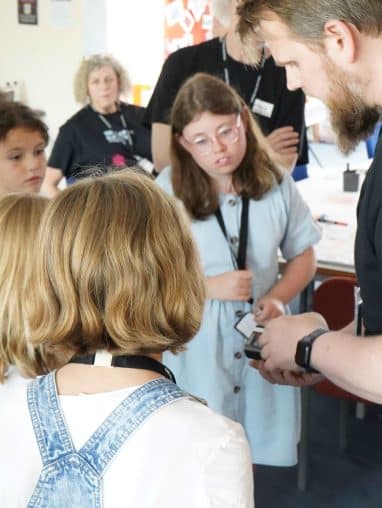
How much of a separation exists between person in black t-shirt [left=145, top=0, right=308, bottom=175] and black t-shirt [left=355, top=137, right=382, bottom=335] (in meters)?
1.31

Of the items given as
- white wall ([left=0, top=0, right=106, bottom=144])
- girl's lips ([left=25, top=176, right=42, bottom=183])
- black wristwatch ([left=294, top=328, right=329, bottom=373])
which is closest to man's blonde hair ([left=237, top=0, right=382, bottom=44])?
black wristwatch ([left=294, top=328, right=329, bottom=373])

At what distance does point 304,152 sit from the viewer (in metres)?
3.00

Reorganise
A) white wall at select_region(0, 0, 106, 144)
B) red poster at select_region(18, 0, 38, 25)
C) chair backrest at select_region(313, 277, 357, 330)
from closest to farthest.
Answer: chair backrest at select_region(313, 277, 357, 330)
white wall at select_region(0, 0, 106, 144)
red poster at select_region(18, 0, 38, 25)

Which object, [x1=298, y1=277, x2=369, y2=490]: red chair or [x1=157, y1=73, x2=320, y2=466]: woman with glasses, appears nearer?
[x1=157, y1=73, x2=320, y2=466]: woman with glasses

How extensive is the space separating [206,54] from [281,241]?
34.6 inches

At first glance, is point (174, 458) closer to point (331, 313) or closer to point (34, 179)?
point (34, 179)

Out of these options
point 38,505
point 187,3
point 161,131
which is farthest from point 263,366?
point 187,3

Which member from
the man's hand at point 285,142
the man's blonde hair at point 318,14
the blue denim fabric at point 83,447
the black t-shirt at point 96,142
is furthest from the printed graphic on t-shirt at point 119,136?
the blue denim fabric at point 83,447

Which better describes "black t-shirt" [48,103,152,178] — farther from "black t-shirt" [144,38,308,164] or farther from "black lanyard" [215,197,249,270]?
"black lanyard" [215,197,249,270]

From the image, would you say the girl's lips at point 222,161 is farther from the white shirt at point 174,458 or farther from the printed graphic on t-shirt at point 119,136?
the printed graphic on t-shirt at point 119,136

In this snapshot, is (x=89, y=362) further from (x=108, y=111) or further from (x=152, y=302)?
(x=108, y=111)

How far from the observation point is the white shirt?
0.99m

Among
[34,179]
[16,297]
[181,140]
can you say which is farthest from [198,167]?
[16,297]

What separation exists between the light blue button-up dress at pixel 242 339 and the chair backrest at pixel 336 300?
329 mm
